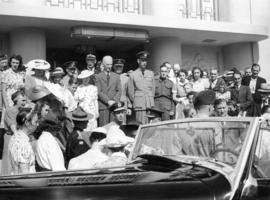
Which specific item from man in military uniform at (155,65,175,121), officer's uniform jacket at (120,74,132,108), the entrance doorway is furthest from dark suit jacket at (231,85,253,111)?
the entrance doorway

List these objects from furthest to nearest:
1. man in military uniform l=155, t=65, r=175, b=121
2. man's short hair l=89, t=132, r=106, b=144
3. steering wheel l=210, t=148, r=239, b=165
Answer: man in military uniform l=155, t=65, r=175, b=121, man's short hair l=89, t=132, r=106, b=144, steering wheel l=210, t=148, r=239, b=165

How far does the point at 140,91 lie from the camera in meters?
9.92

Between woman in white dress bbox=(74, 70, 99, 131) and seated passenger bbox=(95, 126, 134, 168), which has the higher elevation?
woman in white dress bbox=(74, 70, 99, 131)

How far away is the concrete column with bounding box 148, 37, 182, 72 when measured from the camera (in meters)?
13.7

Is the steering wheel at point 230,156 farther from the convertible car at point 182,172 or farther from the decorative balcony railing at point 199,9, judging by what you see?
the decorative balcony railing at point 199,9

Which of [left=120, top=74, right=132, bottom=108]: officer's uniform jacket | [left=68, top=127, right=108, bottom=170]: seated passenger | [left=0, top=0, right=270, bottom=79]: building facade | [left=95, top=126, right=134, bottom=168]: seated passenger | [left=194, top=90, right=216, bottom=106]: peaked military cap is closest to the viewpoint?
[left=194, top=90, right=216, bottom=106]: peaked military cap

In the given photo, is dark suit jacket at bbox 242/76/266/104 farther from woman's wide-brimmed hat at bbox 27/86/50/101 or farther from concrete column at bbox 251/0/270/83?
woman's wide-brimmed hat at bbox 27/86/50/101

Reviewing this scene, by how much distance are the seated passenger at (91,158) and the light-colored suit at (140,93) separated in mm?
3227

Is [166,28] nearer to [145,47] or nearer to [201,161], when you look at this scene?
[145,47]

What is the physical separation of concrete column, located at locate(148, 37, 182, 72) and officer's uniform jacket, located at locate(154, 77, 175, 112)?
3336 mm

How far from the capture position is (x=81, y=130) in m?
7.69

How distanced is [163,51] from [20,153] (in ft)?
26.8

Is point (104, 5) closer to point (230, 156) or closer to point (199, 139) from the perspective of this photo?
point (199, 139)

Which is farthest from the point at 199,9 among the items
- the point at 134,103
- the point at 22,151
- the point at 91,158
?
the point at 22,151
